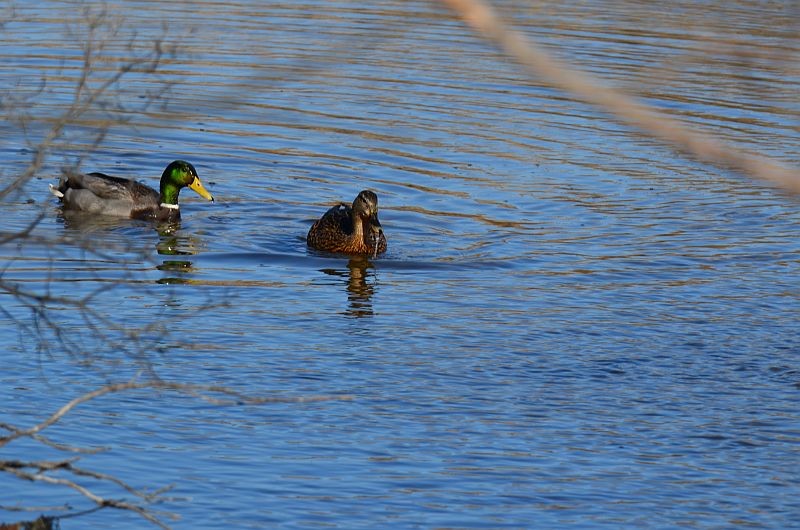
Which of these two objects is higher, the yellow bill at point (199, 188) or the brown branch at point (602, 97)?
the brown branch at point (602, 97)

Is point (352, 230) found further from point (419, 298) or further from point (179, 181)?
point (179, 181)

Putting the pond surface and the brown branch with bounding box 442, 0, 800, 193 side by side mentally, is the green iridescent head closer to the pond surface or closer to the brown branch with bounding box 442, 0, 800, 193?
the pond surface

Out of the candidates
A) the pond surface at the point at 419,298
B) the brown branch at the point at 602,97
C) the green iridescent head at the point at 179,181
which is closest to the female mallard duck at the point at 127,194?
the green iridescent head at the point at 179,181

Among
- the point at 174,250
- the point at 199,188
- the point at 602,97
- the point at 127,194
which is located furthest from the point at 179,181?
the point at 602,97

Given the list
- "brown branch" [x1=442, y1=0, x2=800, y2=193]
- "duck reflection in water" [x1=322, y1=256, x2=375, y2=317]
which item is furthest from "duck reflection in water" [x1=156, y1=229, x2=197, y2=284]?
"brown branch" [x1=442, y1=0, x2=800, y2=193]

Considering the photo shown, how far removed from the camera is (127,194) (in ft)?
48.2

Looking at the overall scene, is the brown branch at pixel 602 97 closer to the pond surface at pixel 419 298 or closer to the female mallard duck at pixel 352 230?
the pond surface at pixel 419 298

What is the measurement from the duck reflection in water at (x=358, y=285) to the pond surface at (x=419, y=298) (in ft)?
0.17

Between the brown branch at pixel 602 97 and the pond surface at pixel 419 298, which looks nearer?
the brown branch at pixel 602 97

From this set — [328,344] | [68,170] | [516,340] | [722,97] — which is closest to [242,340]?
[328,344]

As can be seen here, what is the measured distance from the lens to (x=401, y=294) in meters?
11.8

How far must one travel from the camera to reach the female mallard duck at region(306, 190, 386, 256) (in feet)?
42.8

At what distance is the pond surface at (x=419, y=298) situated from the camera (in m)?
7.02

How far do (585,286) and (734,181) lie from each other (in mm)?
5134
